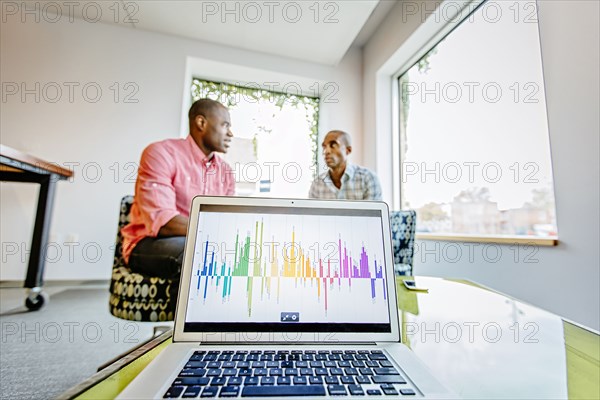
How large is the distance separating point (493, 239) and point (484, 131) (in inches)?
28.8

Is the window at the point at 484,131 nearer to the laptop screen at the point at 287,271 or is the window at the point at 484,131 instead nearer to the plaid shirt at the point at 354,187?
the plaid shirt at the point at 354,187

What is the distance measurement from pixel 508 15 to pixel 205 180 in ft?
6.74

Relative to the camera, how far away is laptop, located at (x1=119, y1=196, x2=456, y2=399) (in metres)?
0.29

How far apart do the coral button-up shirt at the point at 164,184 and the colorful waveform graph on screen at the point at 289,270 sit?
21.9 inches

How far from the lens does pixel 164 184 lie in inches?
41.5

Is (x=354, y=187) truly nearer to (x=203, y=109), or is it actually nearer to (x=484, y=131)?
(x=484, y=131)

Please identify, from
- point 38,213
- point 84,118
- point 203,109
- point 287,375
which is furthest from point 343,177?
point 84,118

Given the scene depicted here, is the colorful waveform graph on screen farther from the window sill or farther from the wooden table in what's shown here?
the wooden table

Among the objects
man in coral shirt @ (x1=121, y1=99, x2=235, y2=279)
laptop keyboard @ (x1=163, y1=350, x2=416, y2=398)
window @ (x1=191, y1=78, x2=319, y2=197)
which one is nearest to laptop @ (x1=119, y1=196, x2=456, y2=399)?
laptop keyboard @ (x1=163, y1=350, x2=416, y2=398)

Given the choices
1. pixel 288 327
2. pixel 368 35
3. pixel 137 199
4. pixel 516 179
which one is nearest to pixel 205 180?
pixel 137 199

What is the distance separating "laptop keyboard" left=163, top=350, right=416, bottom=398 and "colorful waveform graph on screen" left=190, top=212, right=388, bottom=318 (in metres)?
0.08

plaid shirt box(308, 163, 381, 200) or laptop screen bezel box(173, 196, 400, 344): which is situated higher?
plaid shirt box(308, 163, 381, 200)

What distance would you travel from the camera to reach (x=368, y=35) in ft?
10.0

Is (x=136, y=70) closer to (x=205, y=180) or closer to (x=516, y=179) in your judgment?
(x=205, y=180)
